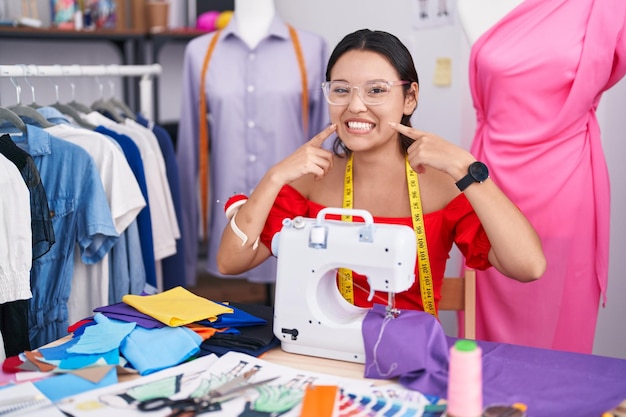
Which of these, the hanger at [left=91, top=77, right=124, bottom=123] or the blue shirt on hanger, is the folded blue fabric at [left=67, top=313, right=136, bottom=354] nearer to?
the blue shirt on hanger

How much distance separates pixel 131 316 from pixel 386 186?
752mm

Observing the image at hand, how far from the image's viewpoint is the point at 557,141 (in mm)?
2479

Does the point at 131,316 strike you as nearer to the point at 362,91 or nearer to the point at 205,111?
the point at 362,91

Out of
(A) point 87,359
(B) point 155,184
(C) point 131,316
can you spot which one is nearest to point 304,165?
(C) point 131,316

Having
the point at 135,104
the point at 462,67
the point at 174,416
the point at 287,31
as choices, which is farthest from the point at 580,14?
the point at 135,104

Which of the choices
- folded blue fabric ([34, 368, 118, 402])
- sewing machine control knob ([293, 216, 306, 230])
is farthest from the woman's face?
folded blue fabric ([34, 368, 118, 402])

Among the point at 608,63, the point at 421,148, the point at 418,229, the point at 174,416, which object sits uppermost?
the point at 608,63

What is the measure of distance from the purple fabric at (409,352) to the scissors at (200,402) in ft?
0.80

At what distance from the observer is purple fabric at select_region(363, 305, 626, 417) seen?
4.73 feet

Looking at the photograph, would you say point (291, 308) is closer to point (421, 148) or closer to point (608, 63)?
point (421, 148)

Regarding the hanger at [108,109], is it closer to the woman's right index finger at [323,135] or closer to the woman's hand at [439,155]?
the woman's right index finger at [323,135]

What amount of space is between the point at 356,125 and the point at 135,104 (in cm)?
268

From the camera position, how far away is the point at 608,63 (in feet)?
7.90

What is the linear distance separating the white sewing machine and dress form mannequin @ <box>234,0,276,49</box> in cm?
181
